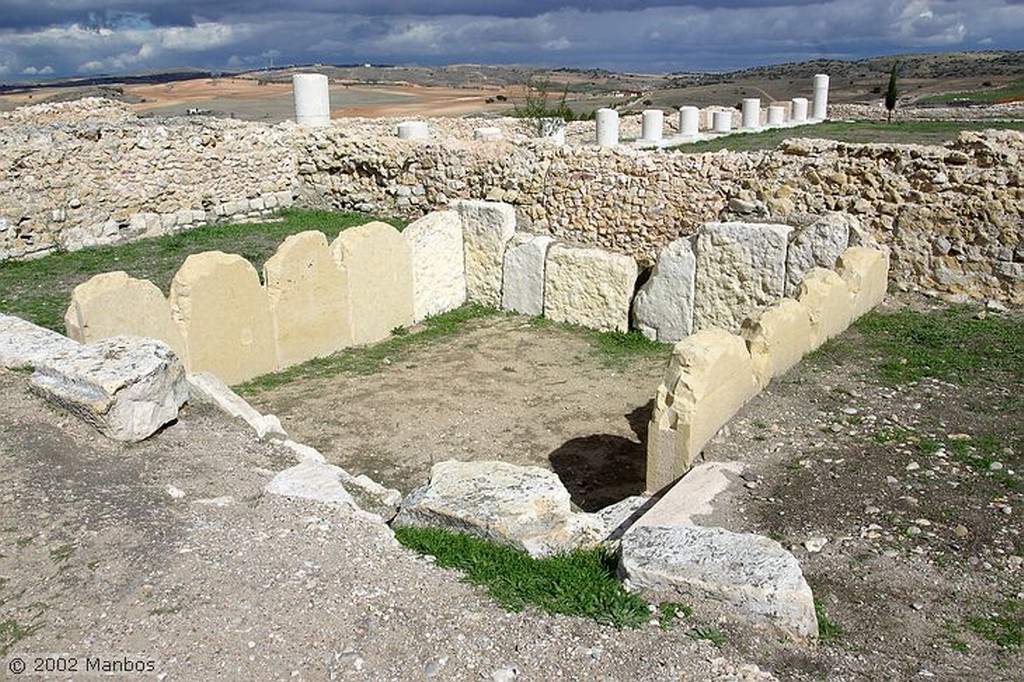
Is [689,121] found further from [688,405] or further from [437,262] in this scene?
[688,405]

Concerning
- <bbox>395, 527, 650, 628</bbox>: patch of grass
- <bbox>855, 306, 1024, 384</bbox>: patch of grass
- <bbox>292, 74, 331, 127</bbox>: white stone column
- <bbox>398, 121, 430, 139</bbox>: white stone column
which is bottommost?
<bbox>855, 306, 1024, 384</bbox>: patch of grass

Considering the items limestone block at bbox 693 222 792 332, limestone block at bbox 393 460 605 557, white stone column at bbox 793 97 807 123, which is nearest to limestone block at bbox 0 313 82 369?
limestone block at bbox 393 460 605 557

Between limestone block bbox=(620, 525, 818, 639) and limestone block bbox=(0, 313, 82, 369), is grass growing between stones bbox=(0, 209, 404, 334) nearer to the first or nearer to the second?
limestone block bbox=(0, 313, 82, 369)

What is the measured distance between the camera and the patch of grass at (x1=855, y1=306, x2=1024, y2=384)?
7176 millimetres

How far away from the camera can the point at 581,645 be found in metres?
3.51

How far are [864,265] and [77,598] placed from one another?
753 cm

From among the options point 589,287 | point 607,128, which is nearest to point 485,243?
point 589,287

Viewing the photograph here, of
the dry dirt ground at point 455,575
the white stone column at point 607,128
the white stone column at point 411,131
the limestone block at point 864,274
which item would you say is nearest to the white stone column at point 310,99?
the white stone column at point 411,131

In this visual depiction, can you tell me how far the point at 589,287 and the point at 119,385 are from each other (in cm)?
593

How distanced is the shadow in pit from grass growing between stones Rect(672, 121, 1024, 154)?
427 inches

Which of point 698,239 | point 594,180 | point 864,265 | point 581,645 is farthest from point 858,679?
point 594,180

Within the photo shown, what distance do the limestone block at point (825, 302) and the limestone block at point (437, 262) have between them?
4.57 meters

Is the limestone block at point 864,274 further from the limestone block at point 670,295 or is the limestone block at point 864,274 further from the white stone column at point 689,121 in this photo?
the white stone column at point 689,121

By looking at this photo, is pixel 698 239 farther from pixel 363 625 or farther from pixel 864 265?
pixel 363 625
